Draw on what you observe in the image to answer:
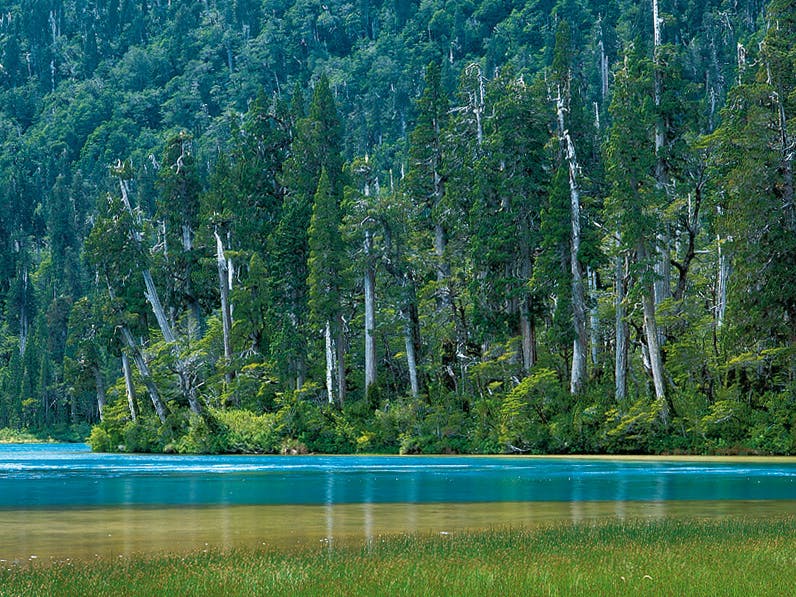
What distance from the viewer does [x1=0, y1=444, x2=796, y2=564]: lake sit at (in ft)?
65.2

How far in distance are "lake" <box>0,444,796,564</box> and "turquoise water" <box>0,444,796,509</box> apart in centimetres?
5

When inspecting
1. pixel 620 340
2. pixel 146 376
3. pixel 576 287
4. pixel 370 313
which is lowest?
pixel 146 376

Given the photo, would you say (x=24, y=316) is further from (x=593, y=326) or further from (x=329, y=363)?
(x=593, y=326)

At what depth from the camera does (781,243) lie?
4928cm

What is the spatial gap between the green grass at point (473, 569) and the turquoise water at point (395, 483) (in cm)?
943

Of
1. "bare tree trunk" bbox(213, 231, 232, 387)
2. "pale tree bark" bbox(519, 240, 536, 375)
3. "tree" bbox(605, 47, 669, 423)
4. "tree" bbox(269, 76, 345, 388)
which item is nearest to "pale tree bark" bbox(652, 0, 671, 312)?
"tree" bbox(605, 47, 669, 423)

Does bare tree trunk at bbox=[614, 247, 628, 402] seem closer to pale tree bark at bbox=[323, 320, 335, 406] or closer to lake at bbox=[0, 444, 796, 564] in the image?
lake at bbox=[0, 444, 796, 564]

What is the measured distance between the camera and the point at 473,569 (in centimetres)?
1505

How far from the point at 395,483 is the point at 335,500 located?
6.77m

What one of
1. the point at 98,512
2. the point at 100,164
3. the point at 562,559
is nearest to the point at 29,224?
the point at 100,164

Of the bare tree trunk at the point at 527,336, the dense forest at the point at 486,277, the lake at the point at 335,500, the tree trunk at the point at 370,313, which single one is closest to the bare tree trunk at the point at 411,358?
the dense forest at the point at 486,277

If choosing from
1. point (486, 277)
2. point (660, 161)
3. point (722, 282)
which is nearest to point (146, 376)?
point (486, 277)

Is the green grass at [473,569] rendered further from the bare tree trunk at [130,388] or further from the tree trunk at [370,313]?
the bare tree trunk at [130,388]

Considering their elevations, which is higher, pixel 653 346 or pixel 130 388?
pixel 653 346
